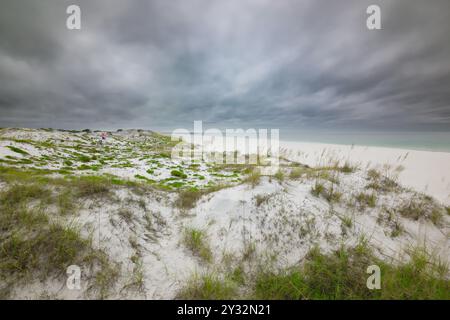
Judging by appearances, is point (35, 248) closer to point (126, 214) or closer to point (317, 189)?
point (126, 214)

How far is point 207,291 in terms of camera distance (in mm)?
2906

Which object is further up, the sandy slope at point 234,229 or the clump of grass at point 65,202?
the clump of grass at point 65,202

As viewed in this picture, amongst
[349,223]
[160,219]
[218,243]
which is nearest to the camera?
[218,243]

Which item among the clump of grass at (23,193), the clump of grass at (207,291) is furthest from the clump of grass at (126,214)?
the clump of grass at (207,291)

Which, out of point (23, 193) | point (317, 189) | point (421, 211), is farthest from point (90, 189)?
point (421, 211)

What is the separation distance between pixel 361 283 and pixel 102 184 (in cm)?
734

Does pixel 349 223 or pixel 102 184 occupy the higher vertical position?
pixel 102 184

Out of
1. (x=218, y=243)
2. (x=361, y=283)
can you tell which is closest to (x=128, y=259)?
(x=218, y=243)

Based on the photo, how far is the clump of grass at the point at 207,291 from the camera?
2.90 meters

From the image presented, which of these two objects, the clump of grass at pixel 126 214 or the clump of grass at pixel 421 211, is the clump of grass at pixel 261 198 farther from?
the clump of grass at pixel 421 211

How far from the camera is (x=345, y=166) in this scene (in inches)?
303

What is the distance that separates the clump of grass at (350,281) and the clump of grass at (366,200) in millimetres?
2217
